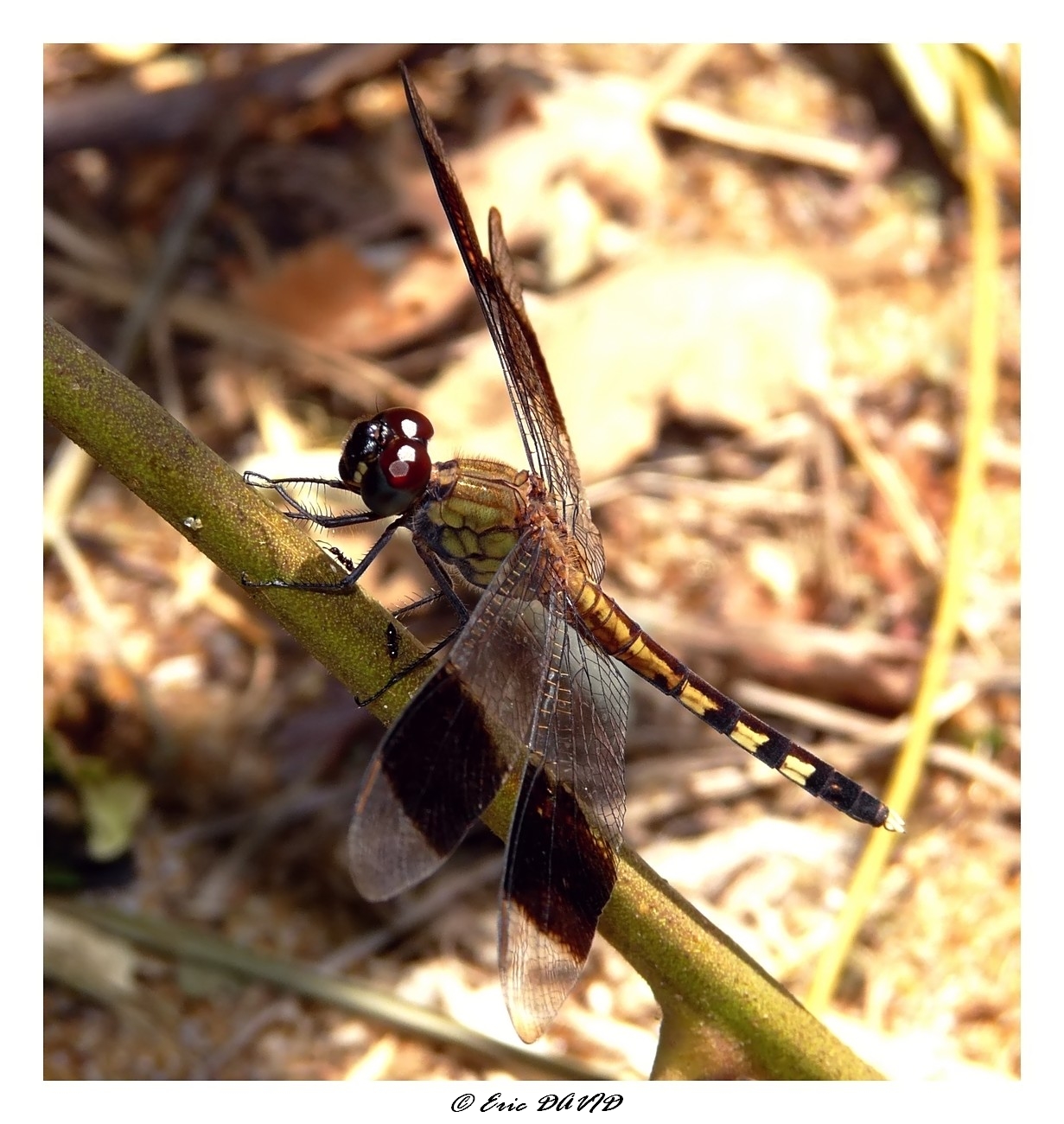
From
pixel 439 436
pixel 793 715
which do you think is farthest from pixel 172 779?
pixel 793 715

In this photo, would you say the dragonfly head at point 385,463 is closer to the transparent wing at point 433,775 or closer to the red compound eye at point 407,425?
the red compound eye at point 407,425

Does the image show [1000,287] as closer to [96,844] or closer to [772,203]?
[772,203]

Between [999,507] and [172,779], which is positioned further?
[999,507]

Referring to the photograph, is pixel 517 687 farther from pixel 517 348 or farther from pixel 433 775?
pixel 517 348

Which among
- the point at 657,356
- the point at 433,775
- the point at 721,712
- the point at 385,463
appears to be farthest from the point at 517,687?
the point at 657,356

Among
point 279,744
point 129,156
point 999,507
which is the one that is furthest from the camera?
point 129,156

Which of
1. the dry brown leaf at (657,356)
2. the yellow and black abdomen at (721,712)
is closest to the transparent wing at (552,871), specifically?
the yellow and black abdomen at (721,712)
